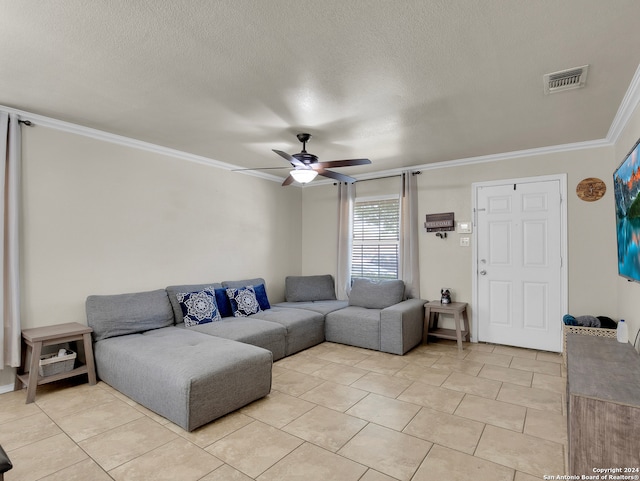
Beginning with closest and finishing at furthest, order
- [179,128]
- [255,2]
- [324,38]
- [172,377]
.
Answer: [255,2]
[324,38]
[172,377]
[179,128]

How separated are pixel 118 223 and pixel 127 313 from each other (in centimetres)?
100

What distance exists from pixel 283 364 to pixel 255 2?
10.9 ft

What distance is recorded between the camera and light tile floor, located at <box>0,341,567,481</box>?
194 cm

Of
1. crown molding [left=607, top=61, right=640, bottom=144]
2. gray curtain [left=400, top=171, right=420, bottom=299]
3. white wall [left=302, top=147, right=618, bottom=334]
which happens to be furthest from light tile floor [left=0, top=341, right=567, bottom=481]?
crown molding [left=607, top=61, right=640, bottom=144]

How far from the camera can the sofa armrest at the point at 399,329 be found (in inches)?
158

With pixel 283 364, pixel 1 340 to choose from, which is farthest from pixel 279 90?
pixel 1 340

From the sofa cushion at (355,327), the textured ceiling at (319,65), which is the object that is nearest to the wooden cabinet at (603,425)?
the textured ceiling at (319,65)

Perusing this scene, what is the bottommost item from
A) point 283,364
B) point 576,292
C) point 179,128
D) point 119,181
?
point 283,364

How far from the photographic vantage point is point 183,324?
3.91m

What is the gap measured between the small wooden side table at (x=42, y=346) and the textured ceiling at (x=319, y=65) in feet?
6.45

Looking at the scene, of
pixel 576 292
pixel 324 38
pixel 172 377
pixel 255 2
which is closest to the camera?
pixel 255 2

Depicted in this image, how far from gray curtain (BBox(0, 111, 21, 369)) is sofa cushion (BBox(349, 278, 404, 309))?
3.80 metres

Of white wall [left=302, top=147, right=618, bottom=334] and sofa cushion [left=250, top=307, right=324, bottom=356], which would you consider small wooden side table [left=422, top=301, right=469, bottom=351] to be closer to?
white wall [left=302, top=147, right=618, bottom=334]

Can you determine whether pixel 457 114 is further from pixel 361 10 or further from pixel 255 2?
pixel 255 2
